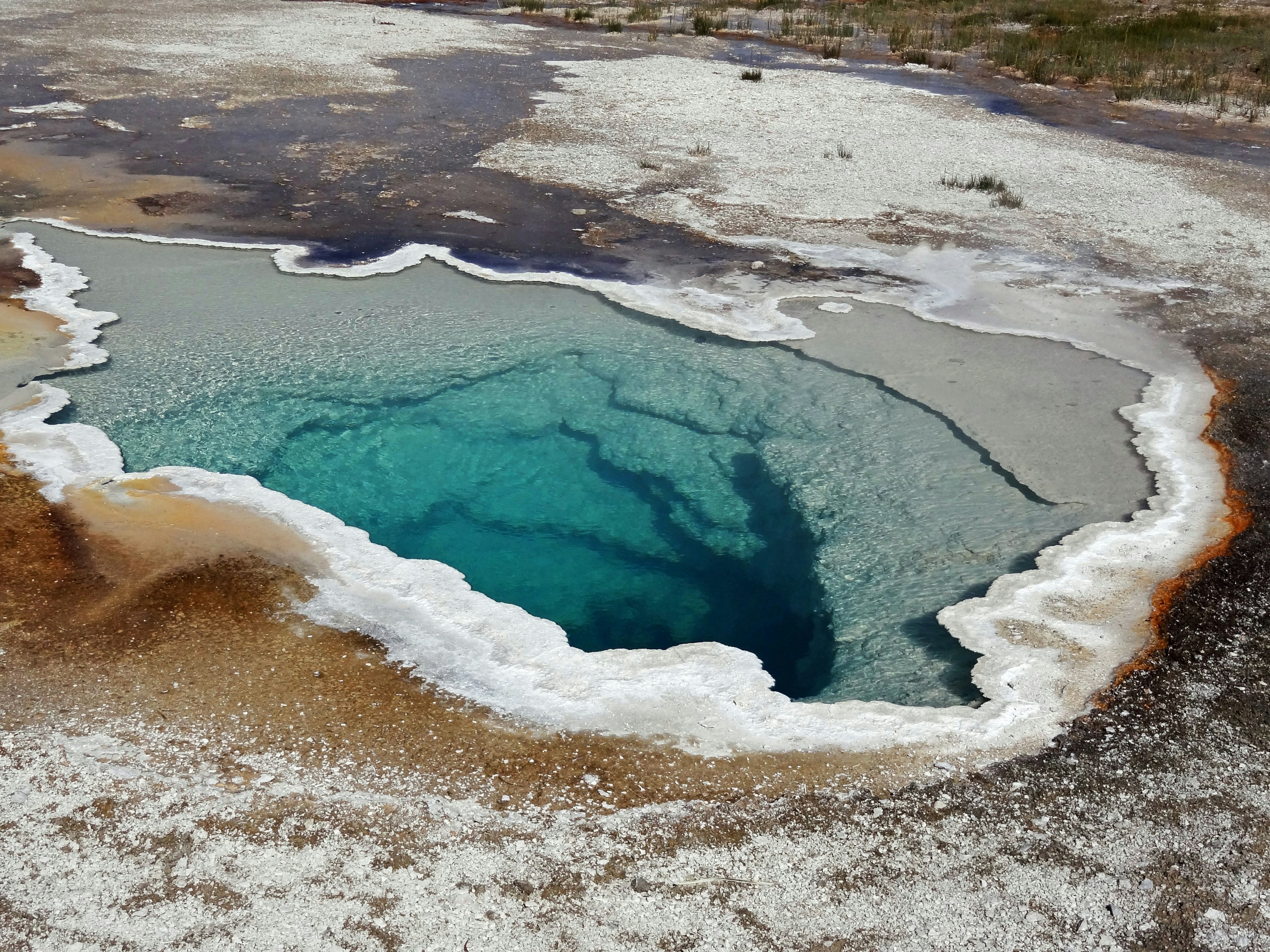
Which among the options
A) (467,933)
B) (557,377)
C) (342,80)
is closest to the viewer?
(467,933)

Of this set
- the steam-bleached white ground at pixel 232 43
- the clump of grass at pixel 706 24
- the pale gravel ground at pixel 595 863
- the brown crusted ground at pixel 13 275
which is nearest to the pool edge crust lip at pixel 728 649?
the pale gravel ground at pixel 595 863

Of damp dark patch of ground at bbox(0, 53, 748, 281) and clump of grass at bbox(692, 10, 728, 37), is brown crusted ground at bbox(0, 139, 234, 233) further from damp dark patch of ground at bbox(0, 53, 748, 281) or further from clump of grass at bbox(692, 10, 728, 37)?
clump of grass at bbox(692, 10, 728, 37)

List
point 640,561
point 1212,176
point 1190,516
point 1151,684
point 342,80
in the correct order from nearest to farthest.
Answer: point 1151,684 → point 1190,516 → point 640,561 → point 1212,176 → point 342,80

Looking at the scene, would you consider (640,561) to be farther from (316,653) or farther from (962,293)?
(962,293)

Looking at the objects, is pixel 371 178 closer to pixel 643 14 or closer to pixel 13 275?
pixel 13 275

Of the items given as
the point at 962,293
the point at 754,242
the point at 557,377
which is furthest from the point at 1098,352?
the point at 557,377

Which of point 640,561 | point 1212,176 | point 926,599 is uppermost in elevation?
point 1212,176

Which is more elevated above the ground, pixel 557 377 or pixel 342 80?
pixel 342 80

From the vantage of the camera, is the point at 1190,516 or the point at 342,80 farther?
the point at 342,80
